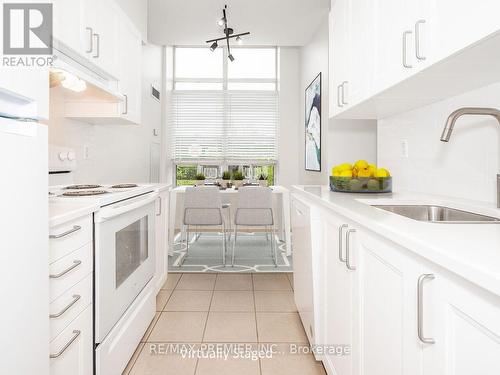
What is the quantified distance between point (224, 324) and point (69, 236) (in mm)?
1387

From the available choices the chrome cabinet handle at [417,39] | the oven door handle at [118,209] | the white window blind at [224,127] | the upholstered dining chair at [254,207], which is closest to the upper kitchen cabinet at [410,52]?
the chrome cabinet handle at [417,39]

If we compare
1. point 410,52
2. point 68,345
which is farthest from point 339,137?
point 68,345

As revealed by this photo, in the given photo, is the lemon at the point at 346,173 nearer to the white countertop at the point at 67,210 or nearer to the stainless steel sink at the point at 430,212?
the stainless steel sink at the point at 430,212

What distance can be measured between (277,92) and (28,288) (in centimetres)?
524

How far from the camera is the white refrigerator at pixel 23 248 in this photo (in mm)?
821

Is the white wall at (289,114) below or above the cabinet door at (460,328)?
above

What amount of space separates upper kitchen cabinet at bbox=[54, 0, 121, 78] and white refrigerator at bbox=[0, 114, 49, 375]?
951mm

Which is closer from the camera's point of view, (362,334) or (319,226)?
(362,334)

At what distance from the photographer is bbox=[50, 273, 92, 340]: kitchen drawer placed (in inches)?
43.8

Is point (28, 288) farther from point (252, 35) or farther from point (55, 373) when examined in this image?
point (252, 35)

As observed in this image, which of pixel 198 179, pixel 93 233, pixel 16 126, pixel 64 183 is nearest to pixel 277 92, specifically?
pixel 198 179

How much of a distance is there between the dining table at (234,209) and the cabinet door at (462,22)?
321 centimetres

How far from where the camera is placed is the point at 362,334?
1140 mm

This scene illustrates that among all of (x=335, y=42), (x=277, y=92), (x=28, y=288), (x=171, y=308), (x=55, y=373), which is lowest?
(x=171, y=308)
